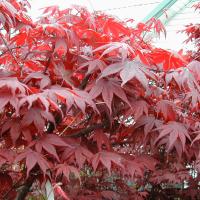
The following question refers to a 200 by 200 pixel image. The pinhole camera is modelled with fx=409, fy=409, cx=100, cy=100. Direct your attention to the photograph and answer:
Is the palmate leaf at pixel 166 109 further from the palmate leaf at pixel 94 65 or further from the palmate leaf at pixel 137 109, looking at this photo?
the palmate leaf at pixel 94 65

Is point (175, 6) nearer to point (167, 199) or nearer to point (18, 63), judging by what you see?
point (167, 199)

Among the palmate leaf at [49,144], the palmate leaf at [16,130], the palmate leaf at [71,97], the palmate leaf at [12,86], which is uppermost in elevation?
the palmate leaf at [12,86]

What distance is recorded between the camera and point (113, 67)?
128 cm

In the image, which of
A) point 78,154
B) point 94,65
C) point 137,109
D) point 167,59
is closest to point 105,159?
point 78,154

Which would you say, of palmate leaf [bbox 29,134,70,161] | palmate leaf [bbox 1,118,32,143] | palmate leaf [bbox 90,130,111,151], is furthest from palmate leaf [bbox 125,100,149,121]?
palmate leaf [bbox 1,118,32,143]

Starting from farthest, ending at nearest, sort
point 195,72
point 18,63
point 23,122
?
1. point 18,63
2. point 195,72
3. point 23,122

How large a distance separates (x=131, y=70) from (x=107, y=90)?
0.10 m

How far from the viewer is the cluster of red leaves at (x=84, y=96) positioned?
124 cm

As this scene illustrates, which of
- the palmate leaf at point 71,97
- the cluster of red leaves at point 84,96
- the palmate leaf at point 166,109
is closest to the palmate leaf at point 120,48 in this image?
the cluster of red leaves at point 84,96

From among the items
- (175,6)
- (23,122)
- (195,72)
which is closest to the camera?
(23,122)

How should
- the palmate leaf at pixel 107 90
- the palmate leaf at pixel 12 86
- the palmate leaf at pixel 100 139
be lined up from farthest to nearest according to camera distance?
1. the palmate leaf at pixel 100 139
2. the palmate leaf at pixel 107 90
3. the palmate leaf at pixel 12 86

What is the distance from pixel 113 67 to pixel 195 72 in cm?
29

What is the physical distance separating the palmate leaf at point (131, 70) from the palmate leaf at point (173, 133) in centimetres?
20

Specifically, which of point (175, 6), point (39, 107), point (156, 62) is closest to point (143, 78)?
point (156, 62)
